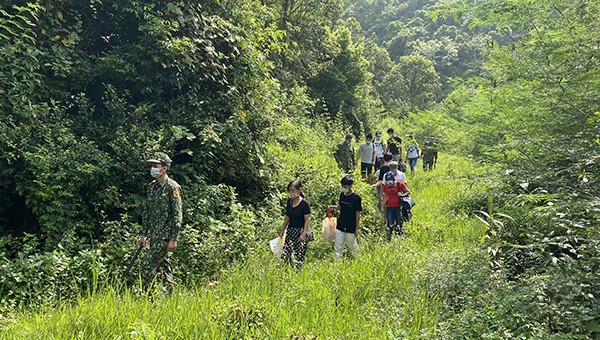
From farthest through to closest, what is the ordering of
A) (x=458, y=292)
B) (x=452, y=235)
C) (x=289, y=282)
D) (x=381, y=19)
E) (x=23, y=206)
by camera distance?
1. (x=381, y=19)
2. (x=452, y=235)
3. (x=23, y=206)
4. (x=289, y=282)
5. (x=458, y=292)

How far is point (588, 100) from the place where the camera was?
17.0 ft

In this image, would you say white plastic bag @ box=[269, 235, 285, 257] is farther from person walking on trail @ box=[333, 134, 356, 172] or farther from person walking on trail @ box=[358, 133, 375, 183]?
person walking on trail @ box=[358, 133, 375, 183]

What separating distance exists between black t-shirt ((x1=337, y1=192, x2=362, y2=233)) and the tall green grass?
0.48m

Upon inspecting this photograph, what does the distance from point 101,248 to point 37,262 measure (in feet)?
2.71

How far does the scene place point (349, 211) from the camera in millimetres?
6270

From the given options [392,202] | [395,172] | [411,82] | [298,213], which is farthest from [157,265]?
[411,82]

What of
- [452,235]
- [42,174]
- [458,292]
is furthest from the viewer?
[452,235]

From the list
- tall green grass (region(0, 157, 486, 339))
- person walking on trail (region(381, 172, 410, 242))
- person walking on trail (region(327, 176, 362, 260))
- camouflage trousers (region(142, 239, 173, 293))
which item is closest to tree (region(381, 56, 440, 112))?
person walking on trail (region(381, 172, 410, 242))

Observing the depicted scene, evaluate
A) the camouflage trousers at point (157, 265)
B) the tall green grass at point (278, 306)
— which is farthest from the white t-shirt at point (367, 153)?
the camouflage trousers at point (157, 265)

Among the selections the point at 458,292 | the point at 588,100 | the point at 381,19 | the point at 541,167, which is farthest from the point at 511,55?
the point at 381,19

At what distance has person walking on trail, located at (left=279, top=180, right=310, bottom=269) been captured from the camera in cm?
588

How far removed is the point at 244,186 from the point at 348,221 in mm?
2804

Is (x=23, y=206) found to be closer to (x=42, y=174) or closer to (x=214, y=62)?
(x=42, y=174)

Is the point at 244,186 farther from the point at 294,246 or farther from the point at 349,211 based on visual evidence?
the point at 349,211
